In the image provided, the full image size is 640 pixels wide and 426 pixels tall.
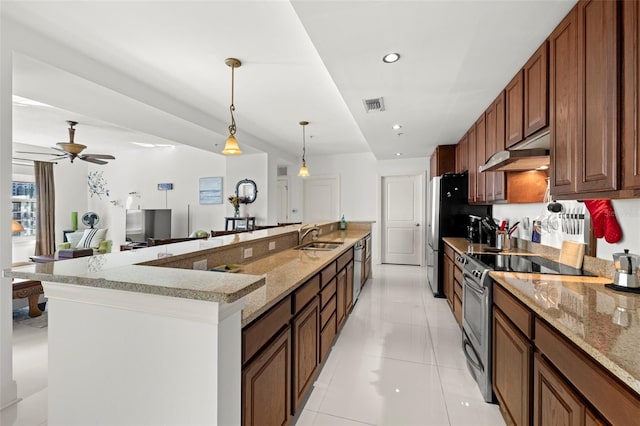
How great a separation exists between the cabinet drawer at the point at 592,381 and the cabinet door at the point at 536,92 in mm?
1389

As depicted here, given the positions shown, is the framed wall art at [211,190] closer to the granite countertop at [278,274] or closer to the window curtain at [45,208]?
the window curtain at [45,208]

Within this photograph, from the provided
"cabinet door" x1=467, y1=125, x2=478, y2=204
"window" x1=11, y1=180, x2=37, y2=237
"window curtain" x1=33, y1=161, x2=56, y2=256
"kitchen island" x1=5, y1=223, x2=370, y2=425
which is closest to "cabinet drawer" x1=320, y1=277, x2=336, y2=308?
"kitchen island" x1=5, y1=223, x2=370, y2=425

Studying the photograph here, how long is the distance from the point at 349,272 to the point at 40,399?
2.66m

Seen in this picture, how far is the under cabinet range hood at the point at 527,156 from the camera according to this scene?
192 cm

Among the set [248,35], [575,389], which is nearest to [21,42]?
[248,35]

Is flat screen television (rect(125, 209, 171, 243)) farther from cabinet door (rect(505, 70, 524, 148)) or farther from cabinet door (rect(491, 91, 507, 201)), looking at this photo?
cabinet door (rect(505, 70, 524, 148))

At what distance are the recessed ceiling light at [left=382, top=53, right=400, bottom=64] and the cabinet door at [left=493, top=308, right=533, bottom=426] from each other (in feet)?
5.90

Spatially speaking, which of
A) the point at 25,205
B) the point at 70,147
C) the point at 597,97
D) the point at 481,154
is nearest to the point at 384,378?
the point at 597,97

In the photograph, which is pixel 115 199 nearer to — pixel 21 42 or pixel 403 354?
pixel 21 42

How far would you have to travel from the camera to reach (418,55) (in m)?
1.98

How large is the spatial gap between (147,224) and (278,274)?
5980 millimetres

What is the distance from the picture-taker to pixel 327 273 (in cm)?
226

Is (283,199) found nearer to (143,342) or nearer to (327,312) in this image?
(327,312)

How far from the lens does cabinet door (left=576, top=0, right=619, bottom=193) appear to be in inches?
48.6
